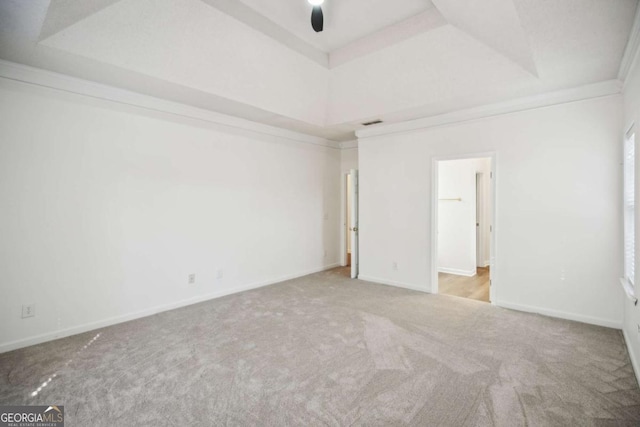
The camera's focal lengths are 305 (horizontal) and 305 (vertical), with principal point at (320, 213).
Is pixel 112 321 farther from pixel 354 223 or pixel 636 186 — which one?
pixel 636 186

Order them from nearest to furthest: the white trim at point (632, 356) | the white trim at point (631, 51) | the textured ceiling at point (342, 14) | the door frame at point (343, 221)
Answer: the white trim at point (631, 51) → the white trim at point (632, 356) → the textured ceiling at point (342, 14) → the door frame at point (343, 221)

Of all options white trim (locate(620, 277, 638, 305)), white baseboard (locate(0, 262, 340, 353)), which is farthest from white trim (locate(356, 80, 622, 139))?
white baseboard (locate(0, 262, 340, 353))

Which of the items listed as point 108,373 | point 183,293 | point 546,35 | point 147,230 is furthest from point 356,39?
point 108,373

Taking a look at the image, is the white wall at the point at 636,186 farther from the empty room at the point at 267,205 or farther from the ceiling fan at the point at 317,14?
the ceiling fan at the point at 317,14

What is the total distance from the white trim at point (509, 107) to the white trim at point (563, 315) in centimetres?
253

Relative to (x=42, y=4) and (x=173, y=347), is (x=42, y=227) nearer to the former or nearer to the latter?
(x=173, y=347)

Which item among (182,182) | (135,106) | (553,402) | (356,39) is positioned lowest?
(553,402)

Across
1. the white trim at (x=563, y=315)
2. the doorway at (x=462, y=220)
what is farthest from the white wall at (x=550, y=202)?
the doorway at (x=462, y=220)

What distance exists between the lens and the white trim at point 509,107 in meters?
3.41

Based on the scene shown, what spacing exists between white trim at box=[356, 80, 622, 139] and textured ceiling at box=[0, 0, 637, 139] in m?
0.12

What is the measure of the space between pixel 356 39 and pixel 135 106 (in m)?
2.88

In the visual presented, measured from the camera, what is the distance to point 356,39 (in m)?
3.90

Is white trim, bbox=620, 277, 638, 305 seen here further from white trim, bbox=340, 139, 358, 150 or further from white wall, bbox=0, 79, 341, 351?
white trim, bbox=340, 139, 358, 150

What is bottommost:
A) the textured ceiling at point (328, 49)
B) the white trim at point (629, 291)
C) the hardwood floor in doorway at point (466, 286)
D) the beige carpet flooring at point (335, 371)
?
the beige carpet flooring at point (335, 371)
